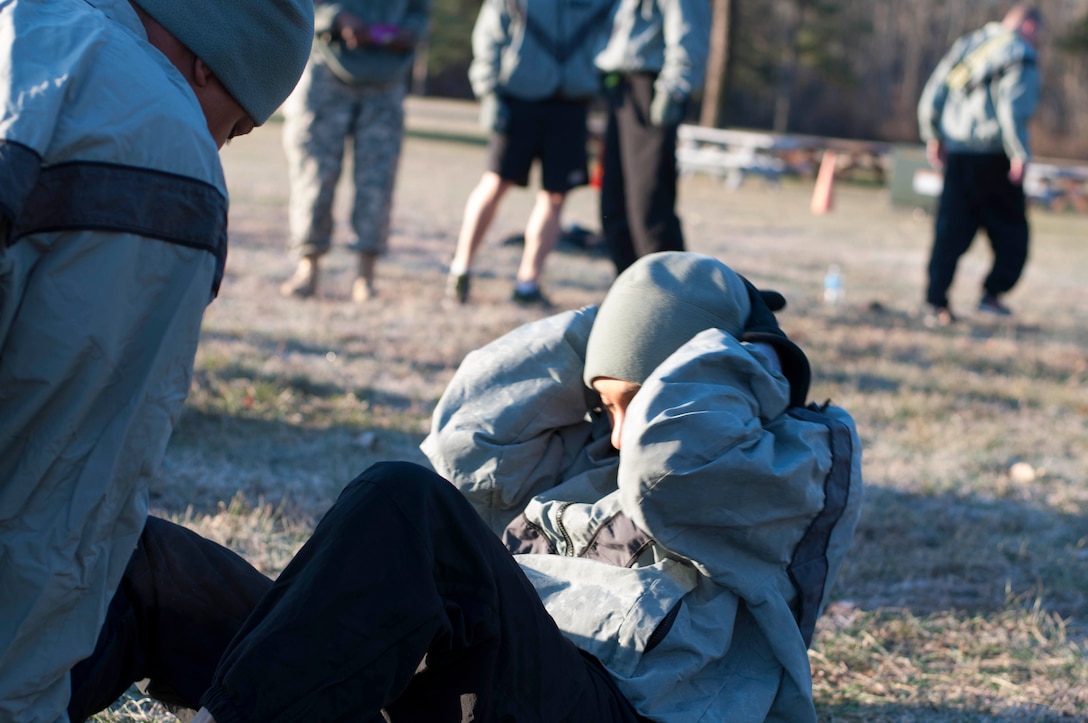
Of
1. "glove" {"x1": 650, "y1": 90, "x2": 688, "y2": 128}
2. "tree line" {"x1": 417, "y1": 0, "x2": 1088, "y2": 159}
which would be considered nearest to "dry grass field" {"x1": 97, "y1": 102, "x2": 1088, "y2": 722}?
"glove" {"x1": 650, "y1": 90, "x2": 688, "y2": 128}

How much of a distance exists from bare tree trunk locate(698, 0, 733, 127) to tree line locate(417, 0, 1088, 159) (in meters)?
7.64

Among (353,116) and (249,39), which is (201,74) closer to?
(249,39)

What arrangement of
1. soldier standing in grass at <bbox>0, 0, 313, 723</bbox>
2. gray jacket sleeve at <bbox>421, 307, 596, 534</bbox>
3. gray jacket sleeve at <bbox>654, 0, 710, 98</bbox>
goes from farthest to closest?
gray jacket sleeve at <bbox>654, 0, 710, 98</bbox>
gray jacket sleeve at <bbox>421, 307, 596, 534</bbox>
soldier standing in grass at <bbox>0, 0, 313, 723</bbox>

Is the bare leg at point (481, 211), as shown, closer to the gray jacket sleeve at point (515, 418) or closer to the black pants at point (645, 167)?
the black pants at point (645, 167)

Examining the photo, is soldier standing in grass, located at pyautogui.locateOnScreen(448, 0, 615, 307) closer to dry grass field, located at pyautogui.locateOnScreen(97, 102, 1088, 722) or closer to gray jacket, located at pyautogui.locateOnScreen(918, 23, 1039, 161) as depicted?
dry grass field, located at pyautogui.locateOnScreen(97, 102, 1088, 722)

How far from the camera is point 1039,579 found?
3393mm

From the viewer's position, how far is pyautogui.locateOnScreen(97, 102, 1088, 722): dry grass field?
2865 mm

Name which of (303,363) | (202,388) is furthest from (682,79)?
(202,388)

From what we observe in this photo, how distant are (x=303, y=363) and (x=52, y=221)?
151 inches

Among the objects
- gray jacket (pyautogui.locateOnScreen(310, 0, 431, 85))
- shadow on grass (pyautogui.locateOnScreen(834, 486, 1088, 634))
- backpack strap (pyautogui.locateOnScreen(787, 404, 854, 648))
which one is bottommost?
shadow on grass (pyautogui.locateOnScreen(834, 486, 1088, 634))

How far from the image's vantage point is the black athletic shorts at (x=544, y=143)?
20.7ft

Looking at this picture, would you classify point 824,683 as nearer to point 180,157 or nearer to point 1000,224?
point 180,157

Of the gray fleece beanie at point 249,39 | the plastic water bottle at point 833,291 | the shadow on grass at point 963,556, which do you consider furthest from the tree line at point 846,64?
the gray fleece beanie at point 249,39

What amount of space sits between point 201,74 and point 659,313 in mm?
1008
